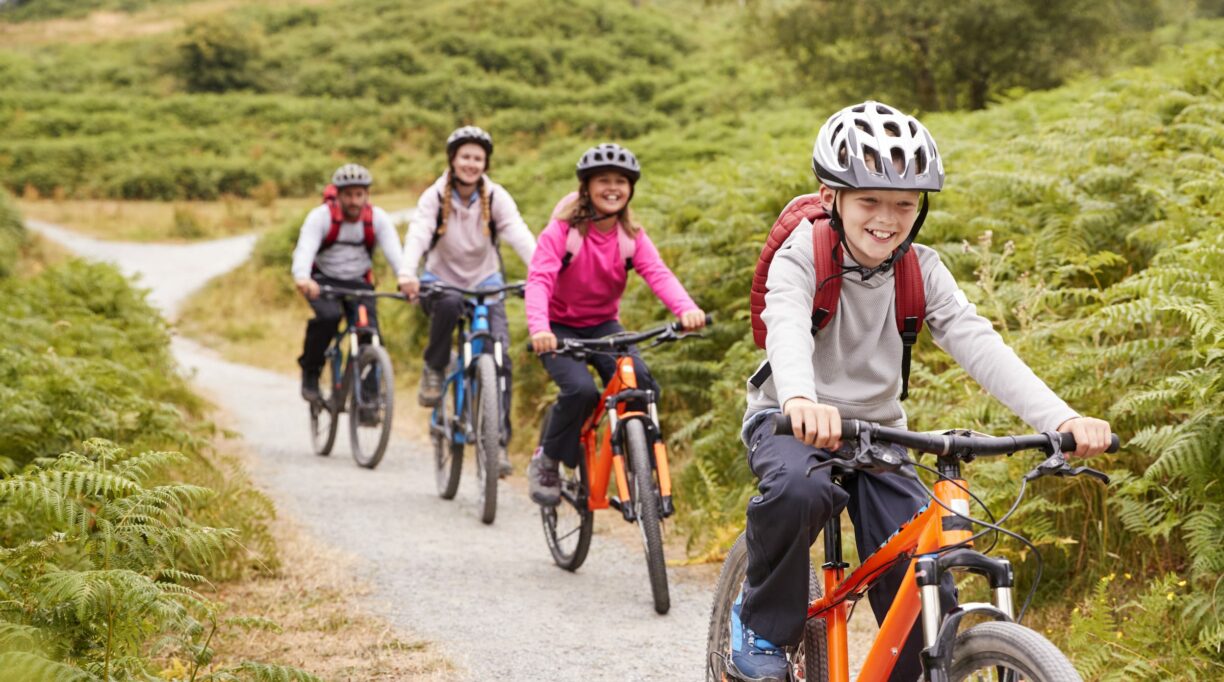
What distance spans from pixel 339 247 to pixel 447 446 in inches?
93.3

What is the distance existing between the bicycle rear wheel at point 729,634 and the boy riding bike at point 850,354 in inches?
4.5

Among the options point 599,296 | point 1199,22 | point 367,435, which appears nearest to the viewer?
point 599,296

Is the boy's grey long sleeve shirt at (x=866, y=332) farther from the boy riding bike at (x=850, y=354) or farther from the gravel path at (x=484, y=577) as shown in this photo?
the gravel path at (x=484, y=577)

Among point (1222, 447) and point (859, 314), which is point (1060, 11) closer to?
point (1222, 447)

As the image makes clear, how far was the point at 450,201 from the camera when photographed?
8.48m

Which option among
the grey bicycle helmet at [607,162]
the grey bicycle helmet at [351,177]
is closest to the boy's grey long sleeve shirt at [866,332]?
the grey bicycle helmet at [607,162]

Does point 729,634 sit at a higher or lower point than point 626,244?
lower

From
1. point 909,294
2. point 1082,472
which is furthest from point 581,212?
point 1082,472

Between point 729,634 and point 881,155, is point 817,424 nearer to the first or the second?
point 881,155

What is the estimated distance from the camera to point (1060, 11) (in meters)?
19.5

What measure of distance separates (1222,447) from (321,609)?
163 inches

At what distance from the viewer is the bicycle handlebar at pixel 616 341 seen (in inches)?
236

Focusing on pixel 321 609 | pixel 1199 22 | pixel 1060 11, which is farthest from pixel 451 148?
pixel 1199 22

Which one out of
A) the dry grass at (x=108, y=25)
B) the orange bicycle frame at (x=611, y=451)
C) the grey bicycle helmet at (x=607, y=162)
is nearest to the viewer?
the orange bicycle frame at (x=611, y=451)
